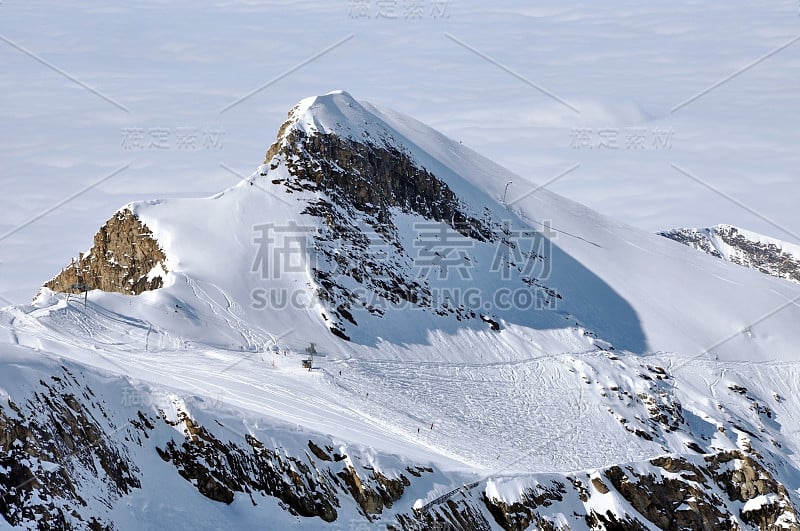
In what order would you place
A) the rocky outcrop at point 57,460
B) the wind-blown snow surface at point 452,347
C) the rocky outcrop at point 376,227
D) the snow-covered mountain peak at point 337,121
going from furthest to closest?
the snow-covered mountain peak at point 337,121 → the rocky outcrop at point 376,227 → the wind-blown snow surface at point 452,347 → the rocky outcrop at point 57,460

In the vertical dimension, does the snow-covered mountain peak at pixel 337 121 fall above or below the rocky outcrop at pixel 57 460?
above

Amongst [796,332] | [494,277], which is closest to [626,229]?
[796,332]

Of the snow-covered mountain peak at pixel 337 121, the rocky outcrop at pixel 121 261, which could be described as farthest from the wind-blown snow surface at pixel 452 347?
the rocky outcrop at pixel 121 261

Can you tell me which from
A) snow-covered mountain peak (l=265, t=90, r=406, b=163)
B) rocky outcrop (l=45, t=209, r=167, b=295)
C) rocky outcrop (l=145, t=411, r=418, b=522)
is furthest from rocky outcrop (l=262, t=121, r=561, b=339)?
rocky outcrop (l=145, t=411, r=418, b=522)

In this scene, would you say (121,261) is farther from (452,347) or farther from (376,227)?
(452,347)

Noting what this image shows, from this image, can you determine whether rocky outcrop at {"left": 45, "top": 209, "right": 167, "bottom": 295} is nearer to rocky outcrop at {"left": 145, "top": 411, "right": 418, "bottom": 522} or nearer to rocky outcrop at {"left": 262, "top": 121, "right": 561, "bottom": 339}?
rocky outcrop at {"left": 262, "top": 121, "right": 561, "bottom": 339}

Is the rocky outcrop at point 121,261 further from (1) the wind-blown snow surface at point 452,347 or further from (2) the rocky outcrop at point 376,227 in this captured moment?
(2) the rocky outcrop at point 376,227

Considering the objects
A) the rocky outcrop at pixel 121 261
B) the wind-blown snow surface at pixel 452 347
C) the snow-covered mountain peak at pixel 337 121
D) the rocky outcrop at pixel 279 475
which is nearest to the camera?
the rocky outcrop at pixel 279 475

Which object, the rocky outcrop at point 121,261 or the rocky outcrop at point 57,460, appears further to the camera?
the rocky outcrop at point 121,261
